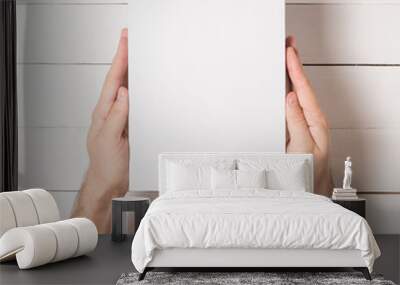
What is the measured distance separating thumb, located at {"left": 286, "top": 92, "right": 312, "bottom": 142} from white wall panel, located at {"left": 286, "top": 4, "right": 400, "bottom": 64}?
456 millimetres

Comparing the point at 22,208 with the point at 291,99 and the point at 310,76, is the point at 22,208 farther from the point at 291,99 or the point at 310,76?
the point at 310,76

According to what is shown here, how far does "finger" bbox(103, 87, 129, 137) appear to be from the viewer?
6.72 metres

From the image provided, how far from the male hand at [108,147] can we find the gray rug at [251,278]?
2.11 metres

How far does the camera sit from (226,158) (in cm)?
640

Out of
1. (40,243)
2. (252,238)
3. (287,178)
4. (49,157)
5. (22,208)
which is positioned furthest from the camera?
(49,157)

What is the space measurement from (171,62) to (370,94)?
2.06 m

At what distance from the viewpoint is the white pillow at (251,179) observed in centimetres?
595

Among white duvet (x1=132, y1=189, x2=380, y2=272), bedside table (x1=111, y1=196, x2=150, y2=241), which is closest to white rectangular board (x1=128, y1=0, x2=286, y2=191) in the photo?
bedside table (x1=111, y1=196, x2=150, y2=241)

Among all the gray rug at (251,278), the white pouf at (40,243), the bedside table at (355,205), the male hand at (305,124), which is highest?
the male hand at (305,124)

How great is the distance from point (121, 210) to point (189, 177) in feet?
2.36

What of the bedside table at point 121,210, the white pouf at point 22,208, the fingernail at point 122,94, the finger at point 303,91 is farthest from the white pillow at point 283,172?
the white pouf at point 22,208

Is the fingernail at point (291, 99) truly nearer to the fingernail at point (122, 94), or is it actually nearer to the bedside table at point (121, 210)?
the fingernail at point (122, 94)

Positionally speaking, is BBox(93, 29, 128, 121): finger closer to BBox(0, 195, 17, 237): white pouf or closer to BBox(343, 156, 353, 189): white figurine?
BBox(0, 195, 17, 237): white pouf

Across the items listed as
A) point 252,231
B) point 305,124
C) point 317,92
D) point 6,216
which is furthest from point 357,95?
point 6,216
